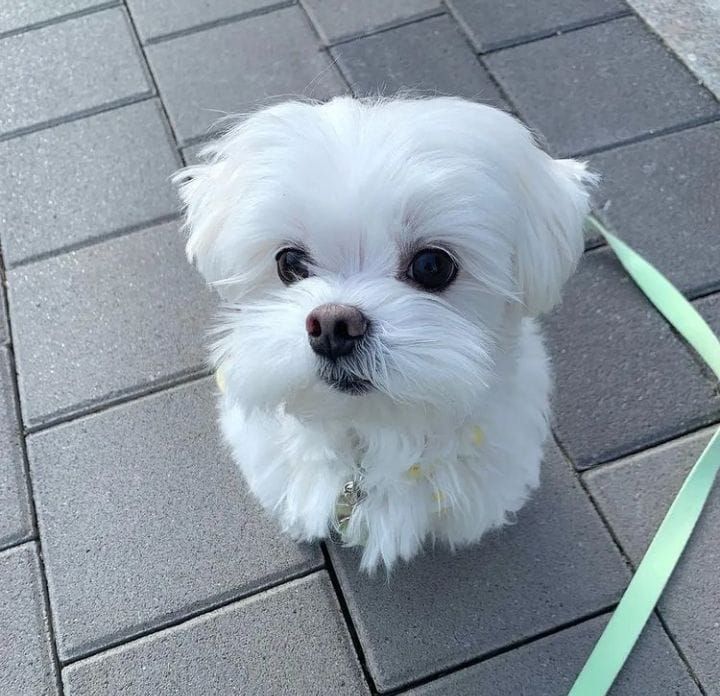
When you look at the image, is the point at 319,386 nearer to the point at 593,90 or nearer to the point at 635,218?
the point at 635,218

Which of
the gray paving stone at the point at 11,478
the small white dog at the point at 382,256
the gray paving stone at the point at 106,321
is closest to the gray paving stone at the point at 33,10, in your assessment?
the gray paving stone at the point at 106,321

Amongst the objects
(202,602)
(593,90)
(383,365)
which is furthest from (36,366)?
(593,90)

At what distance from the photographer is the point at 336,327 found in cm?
136

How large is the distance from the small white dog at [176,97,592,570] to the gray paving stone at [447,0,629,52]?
5.70ft

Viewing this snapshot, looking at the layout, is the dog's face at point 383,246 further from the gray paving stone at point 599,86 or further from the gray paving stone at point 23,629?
the gray paving stone at point 599,86

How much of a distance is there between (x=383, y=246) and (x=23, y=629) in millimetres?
1475

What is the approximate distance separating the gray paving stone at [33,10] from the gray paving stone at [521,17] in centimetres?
164

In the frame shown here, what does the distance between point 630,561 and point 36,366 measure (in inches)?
73.5

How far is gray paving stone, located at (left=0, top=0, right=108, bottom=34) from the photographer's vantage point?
3480mm

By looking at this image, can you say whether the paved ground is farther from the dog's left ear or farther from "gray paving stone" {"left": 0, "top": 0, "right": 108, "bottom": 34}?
the dog's left ear

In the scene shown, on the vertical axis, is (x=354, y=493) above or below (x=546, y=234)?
below

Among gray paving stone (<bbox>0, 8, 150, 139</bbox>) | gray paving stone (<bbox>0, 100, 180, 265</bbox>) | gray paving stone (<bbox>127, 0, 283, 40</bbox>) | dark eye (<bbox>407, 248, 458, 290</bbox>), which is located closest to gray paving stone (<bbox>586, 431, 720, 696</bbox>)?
dark eye (<bbox>407, 248, 458, 290</bbox>)

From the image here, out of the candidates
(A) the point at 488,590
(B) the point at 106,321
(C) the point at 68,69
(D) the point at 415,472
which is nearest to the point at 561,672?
(A) the point at 488,590

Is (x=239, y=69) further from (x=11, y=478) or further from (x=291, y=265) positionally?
(x=291, y=265)
